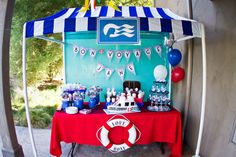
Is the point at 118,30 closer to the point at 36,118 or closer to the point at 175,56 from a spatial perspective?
the point at 175,56

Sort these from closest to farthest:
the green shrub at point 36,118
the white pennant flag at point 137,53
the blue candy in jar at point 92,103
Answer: the blue candy in jar at point 92,103 < the white pennant flag at point 137,53 < the green shrub at point 36,118

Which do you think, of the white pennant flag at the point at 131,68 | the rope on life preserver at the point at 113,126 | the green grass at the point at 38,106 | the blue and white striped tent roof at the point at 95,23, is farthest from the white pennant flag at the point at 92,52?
the green grass at the point at 38,106

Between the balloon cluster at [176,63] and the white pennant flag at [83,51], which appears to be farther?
the white pennant flag at [83,51]

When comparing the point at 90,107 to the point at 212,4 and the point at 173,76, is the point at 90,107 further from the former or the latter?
the point at 212,4

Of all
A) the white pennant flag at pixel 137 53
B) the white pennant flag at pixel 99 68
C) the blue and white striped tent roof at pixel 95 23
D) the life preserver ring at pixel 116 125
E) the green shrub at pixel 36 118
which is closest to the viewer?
the blue and white striped tent roof at pixel 95 23

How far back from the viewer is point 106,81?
4348 mm

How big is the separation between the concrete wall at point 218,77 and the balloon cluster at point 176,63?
0.33 m

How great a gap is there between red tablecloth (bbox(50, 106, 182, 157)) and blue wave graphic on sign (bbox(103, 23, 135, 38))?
1047 mm

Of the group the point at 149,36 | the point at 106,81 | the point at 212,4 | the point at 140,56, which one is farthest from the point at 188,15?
the point at 106,81

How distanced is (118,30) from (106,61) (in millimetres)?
1736

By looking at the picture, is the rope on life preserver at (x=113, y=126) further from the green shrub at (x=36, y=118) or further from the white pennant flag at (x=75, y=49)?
the green shrub at (x=36, y=118)

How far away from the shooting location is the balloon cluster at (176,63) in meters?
3.79

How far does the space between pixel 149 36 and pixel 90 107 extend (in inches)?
73.9

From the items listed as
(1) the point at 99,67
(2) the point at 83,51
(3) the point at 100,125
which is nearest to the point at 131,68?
(1) the point at 99,67
